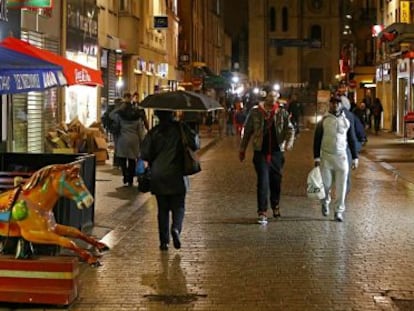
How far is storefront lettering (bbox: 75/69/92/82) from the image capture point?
11208mm

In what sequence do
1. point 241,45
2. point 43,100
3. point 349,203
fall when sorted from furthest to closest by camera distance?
point 241,45 < point 43,100 < point 349,203

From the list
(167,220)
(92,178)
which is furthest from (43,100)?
(167,220)

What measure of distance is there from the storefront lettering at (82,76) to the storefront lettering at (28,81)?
161 cm

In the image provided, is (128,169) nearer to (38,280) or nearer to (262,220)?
(262,220)

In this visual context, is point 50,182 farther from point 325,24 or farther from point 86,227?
point 325,24

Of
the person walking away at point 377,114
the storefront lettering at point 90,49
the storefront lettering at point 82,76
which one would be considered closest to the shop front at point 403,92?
the person walking away at point 377,114

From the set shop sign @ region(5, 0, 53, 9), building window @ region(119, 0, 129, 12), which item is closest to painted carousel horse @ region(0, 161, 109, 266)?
shop sign @ region(5, 0, 53, 9)

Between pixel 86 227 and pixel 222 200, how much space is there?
13.7 ft

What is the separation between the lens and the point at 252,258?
919cm

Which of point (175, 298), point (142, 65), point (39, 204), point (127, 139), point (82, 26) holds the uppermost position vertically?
point (82, 26)

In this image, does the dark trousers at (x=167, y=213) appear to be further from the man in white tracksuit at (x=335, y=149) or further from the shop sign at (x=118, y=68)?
the shop sign at (x=118, y=68)

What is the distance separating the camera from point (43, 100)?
17.9 metres

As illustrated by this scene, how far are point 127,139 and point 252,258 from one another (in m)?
7.25

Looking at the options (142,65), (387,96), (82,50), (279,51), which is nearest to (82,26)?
(82,50)
